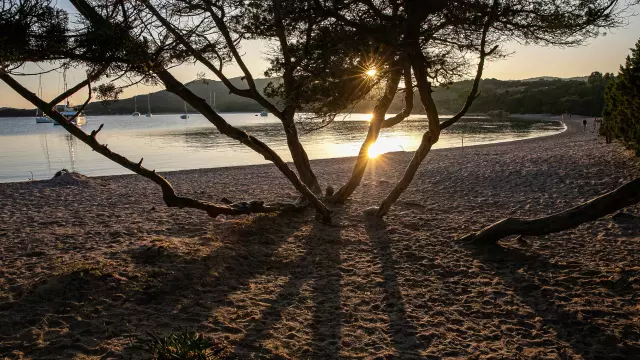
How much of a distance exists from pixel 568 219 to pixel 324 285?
321 centimetres

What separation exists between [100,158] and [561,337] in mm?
34408

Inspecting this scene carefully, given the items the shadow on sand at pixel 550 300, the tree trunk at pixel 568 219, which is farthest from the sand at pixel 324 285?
the tree trunk at pixel 568 219

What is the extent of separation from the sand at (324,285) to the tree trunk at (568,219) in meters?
0.37

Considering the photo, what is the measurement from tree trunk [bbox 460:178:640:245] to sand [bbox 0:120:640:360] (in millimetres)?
373

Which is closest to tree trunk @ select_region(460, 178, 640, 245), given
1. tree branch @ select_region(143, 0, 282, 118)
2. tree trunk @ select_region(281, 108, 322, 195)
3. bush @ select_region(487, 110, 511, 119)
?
tree trunk @ select_region(281, 108, 322, 195)

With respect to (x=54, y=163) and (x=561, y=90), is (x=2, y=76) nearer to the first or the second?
(x=54, y=163)

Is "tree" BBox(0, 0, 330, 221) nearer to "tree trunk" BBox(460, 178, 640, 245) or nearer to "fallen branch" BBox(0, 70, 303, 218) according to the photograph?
"fallen branch" BBox(0, 70, 303, 218)

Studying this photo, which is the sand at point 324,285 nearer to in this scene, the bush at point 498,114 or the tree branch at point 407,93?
the tree branch at point 407,93

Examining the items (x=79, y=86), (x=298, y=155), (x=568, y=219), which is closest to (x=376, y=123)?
(x=298, y=155)

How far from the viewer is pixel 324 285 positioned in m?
5.71

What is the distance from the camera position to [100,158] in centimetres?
3309

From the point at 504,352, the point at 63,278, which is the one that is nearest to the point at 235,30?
the point at 63,278

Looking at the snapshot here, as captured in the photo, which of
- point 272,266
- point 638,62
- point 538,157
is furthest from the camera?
point 538,157

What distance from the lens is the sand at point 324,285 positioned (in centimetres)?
416
